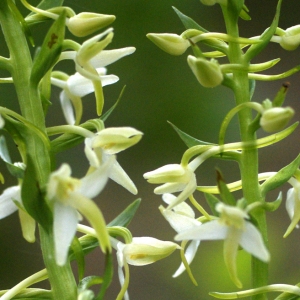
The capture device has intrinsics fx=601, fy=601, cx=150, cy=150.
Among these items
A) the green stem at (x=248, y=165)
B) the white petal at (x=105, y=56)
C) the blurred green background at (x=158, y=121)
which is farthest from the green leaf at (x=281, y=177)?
the blurred green background at (x=158, y=121)

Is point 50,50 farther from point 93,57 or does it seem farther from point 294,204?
point 294,204

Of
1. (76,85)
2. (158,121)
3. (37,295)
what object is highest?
(76,85)

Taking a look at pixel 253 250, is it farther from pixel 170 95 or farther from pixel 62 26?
pixel 170 95

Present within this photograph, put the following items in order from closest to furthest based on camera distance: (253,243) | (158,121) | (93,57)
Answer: (253,243) < (93,57) < (158,121)

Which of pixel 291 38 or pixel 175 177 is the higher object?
pixel 291 38

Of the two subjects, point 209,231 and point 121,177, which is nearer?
point 209,231

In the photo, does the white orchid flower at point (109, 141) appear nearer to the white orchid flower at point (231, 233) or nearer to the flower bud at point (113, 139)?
the flower bud at point (113, 139)

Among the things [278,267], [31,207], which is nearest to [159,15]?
[278,267]

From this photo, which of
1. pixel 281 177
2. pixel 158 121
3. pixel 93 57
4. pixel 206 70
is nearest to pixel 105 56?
pixel 93 57
